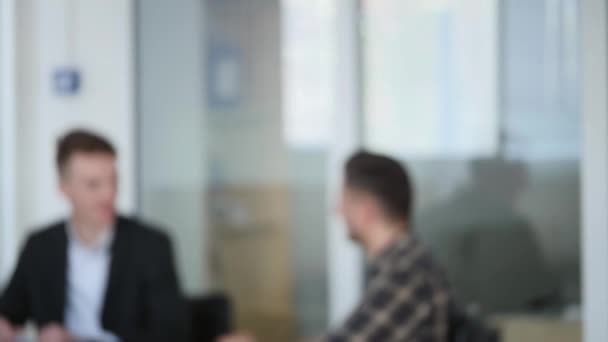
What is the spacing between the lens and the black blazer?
346 centimetres

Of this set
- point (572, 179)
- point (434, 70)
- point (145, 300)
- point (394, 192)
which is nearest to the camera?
point (394, 192)

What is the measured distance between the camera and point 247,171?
5.29 meters

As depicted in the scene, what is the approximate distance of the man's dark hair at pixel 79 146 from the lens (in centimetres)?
367

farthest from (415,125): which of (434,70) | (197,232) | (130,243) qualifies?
(130,243)

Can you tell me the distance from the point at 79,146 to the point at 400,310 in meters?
1.38

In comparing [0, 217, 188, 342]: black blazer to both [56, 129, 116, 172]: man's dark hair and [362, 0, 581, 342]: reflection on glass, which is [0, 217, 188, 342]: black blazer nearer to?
[56, 129, 116, 172]: man's dark hair

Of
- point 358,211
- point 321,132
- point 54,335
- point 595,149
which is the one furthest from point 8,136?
point 358,211

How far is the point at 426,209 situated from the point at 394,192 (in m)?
1.91

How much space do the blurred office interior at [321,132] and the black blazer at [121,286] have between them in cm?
163

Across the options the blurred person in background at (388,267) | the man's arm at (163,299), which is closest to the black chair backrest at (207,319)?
the man's arm at (163,299)

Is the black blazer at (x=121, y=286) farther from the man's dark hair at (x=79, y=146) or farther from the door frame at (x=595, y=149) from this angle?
the door frame at (x=595, y=149)

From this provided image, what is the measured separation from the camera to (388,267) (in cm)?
283

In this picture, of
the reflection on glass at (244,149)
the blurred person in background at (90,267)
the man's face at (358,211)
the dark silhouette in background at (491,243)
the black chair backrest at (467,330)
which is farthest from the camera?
the reflection on glass at (244,149)

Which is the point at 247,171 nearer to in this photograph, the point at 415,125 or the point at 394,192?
the point at 415,125
